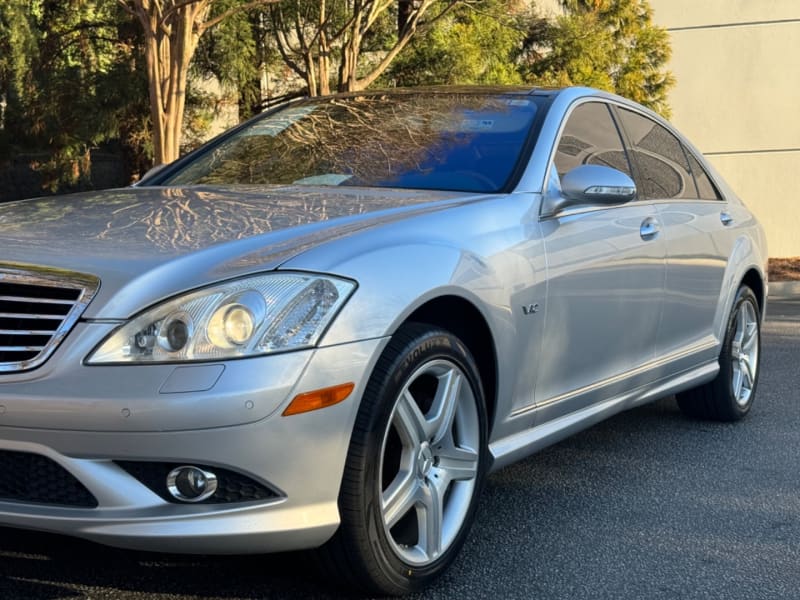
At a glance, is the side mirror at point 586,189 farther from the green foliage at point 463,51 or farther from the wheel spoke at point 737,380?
the green foliage at point 463,51

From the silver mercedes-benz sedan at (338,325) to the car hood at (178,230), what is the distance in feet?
0.04

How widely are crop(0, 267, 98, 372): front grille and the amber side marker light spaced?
1.91 feet

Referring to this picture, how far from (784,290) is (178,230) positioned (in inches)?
505

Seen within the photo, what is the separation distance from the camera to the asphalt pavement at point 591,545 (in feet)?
10.8

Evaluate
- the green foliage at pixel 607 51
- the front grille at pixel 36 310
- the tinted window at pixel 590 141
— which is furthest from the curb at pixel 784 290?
the front grille at pixel 36 310

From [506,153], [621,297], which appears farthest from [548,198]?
[621,297]

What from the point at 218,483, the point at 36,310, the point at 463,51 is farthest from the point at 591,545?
the point at 463,51

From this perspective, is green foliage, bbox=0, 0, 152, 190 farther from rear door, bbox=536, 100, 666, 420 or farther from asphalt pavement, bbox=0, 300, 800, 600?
rear door, bbox=536, 100, 666, 420

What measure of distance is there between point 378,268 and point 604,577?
1.26 metres

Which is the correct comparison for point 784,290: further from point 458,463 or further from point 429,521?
point 429,521

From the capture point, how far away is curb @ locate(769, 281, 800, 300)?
14.5m

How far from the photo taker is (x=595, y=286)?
4.07m

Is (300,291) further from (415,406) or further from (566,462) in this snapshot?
(566,462)

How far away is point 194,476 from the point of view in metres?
2.73
